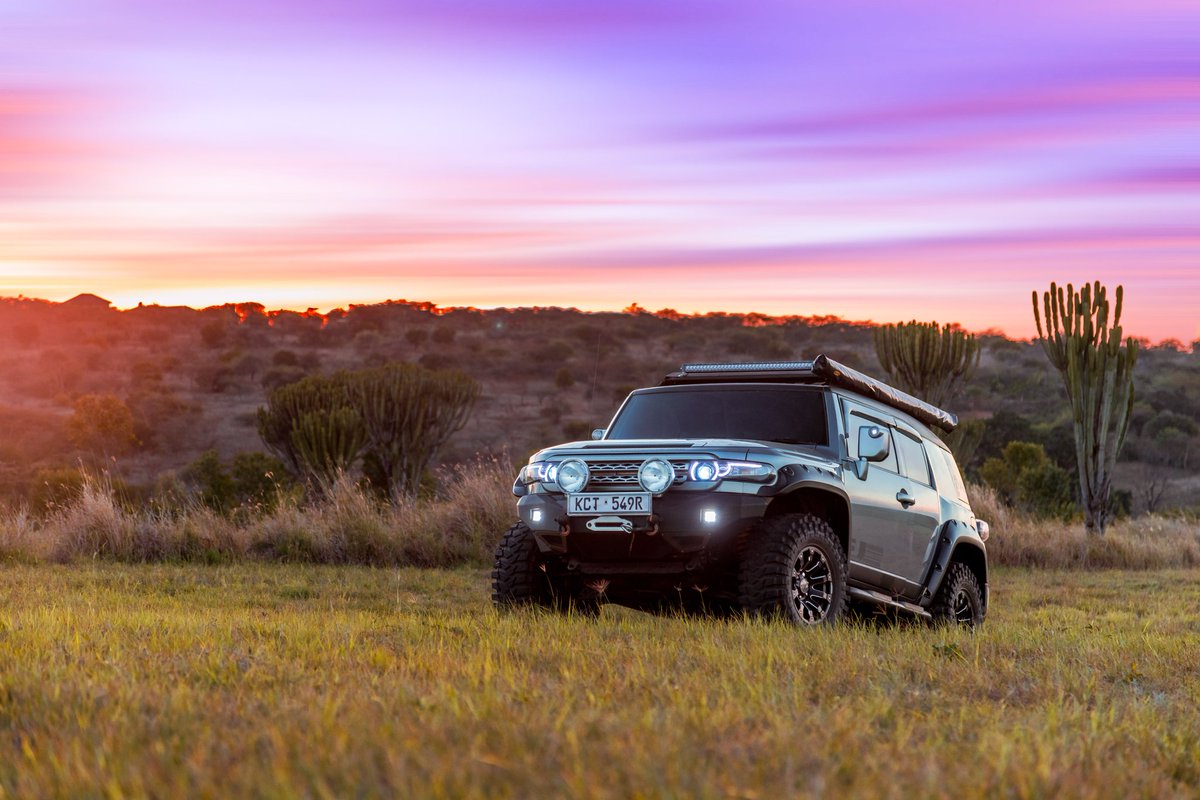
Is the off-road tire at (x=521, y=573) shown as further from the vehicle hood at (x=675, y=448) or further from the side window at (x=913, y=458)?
the side window at (x=913, y=458)

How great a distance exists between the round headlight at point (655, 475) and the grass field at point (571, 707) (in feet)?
2.93

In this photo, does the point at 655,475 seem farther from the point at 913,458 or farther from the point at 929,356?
the point at 929,356

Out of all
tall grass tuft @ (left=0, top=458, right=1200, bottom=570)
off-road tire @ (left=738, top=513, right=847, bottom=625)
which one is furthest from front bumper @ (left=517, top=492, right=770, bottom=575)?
tall grass tuft @ (left=0, top=458, right=1200, bottom=570)

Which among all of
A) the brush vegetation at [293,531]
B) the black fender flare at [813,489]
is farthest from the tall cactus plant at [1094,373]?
the black fender flare at [813,489]

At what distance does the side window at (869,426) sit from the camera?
33.0ft

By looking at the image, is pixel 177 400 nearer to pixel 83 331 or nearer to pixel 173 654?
pixel 83 331

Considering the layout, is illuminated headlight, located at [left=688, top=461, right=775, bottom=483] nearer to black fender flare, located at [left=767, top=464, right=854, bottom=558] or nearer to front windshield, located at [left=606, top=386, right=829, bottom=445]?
black fender flare, located at [left=767, top=464, right=854, bottom=558]

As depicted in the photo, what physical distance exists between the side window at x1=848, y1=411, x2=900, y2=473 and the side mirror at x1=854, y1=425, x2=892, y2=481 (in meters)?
0.05

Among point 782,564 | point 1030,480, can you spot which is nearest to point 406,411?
point 1030,480

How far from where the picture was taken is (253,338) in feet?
273

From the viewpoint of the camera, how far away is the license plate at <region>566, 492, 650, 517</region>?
28.5 ft

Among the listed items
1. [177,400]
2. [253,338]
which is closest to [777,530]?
[177,400]

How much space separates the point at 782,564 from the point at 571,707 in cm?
364

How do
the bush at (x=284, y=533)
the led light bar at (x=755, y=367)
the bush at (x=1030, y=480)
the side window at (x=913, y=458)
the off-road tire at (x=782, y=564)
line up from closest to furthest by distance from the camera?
1. the off-road tire at (x=782, y=564)
2. the led light bar at (x=755, y=367)
3. the side window at (x=913, y=458)
4. the bush at (x=284, y=533)
5. the bush at (x=1030, y=480)
